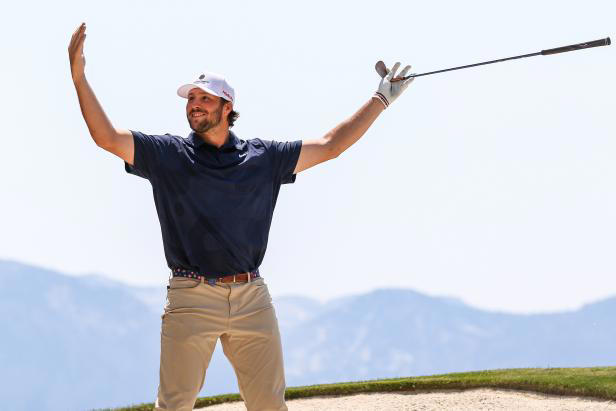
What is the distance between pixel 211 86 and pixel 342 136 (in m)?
1.01

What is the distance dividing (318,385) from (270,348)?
7384 mm

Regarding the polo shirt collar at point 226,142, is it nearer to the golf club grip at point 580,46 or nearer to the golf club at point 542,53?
the golf club at point 542,53

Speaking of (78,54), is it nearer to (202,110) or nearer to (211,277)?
(202,110)

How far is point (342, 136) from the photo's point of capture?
23.1 ft

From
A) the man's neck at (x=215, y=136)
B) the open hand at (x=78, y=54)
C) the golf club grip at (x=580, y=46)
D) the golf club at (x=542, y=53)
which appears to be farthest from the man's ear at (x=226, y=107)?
the golf club grip at (x=580, y=46)

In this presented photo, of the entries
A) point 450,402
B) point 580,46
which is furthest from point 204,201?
point 450,402

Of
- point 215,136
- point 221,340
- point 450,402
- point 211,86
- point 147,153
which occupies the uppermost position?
point 211,86

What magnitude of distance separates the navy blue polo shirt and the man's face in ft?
0.37

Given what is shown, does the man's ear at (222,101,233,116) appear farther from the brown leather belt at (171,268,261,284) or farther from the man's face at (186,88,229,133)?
the brown leather belt at (171,268,261,284)

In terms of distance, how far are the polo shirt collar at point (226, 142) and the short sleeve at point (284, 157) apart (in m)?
0.24

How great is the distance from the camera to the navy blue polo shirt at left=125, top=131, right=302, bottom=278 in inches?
253

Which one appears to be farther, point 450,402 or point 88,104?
point 450,402

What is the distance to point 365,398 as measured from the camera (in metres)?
13.1

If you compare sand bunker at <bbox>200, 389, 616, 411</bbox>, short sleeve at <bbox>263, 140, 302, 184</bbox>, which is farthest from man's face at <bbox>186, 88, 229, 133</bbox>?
sand bunker at <bbox>200, 389, 616, 411</bbox>
